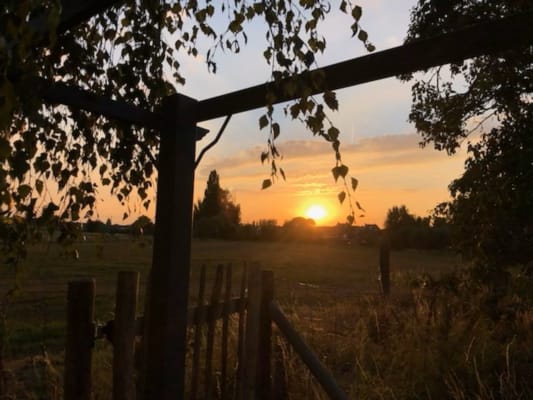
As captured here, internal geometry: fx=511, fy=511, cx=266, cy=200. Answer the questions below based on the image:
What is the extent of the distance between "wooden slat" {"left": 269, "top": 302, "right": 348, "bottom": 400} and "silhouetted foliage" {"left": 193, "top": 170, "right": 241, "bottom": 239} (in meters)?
44.7

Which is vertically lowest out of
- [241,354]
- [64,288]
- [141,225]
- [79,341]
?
[64,288]

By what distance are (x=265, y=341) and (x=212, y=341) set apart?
1.23ft

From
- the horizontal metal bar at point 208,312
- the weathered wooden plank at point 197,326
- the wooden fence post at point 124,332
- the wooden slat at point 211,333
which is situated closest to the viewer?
the wooden fence post at point 124,332

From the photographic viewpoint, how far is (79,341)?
216 centimetres

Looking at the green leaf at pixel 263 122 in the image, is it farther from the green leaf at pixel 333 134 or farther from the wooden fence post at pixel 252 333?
the wooden fence post at pixel 252 333

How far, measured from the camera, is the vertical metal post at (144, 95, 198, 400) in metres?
2.50

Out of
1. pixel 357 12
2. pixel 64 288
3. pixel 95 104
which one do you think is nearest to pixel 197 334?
pixel 95 104

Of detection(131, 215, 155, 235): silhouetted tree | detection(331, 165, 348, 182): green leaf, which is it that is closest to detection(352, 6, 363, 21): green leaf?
detection(331, 165, 348, 182): green leaf

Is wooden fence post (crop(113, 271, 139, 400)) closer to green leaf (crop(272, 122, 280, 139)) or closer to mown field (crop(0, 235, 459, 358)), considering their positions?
mown field (crop(0, 235, 459, 358))

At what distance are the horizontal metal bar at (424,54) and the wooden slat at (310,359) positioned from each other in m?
1.61

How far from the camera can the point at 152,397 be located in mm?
2496

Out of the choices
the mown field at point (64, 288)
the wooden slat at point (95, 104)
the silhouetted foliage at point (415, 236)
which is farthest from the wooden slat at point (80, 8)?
the silhouetted foliage at point (415, 236)

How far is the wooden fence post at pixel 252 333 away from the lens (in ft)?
11.5

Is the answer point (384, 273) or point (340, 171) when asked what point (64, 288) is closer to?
point (384, 273)
